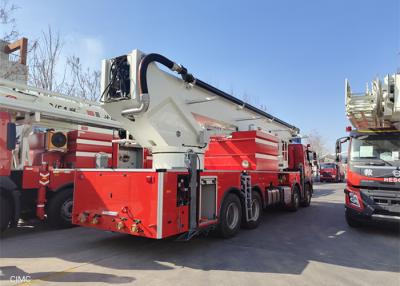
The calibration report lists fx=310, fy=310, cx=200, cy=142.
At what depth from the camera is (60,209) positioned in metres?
7.99

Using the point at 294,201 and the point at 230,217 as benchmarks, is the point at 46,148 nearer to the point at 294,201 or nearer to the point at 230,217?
the point at 230,217

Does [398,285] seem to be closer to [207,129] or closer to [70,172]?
[207,129]

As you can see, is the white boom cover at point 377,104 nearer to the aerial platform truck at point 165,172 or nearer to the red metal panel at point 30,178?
the aerial platform truck at point 165,172

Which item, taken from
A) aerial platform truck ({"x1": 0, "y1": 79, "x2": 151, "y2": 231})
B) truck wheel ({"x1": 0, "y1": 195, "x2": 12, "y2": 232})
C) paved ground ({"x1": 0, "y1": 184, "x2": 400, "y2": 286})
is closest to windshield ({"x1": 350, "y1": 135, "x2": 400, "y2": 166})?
paved ground ({"x1": 0, "y1": 184, "x2": 400, "y2": 286})

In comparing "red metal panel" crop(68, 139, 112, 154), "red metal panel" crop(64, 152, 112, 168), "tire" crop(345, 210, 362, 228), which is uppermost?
"red metal panel" crop(68, 139, 112, 154)

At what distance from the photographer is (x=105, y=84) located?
5.51 metres

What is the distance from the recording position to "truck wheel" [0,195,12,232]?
6.43 m

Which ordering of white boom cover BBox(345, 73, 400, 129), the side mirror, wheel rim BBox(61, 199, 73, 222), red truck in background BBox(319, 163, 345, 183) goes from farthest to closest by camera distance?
red truck in background BBox(319, 163, 345, 183), wheel rim BBox(61, 199, 73, 222), white boom cover BBox(345, 73, 400, 129), the side mirror

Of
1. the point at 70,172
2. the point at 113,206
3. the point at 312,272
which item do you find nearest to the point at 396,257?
the point at 312,272

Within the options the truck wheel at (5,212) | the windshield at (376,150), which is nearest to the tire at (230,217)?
the windshield at (376,150)

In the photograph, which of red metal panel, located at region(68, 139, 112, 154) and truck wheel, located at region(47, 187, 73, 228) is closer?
truck wheel, located at region(47, 187, 73, 228)

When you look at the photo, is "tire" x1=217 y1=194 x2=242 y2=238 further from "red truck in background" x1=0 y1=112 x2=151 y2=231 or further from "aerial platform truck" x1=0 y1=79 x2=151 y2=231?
"red truck in background" x1=0 y1=112 x2=151 y2=231

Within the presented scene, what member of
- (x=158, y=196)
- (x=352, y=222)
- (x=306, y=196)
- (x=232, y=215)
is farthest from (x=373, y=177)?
(x=306, y=196)

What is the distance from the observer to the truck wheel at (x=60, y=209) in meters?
7.84
